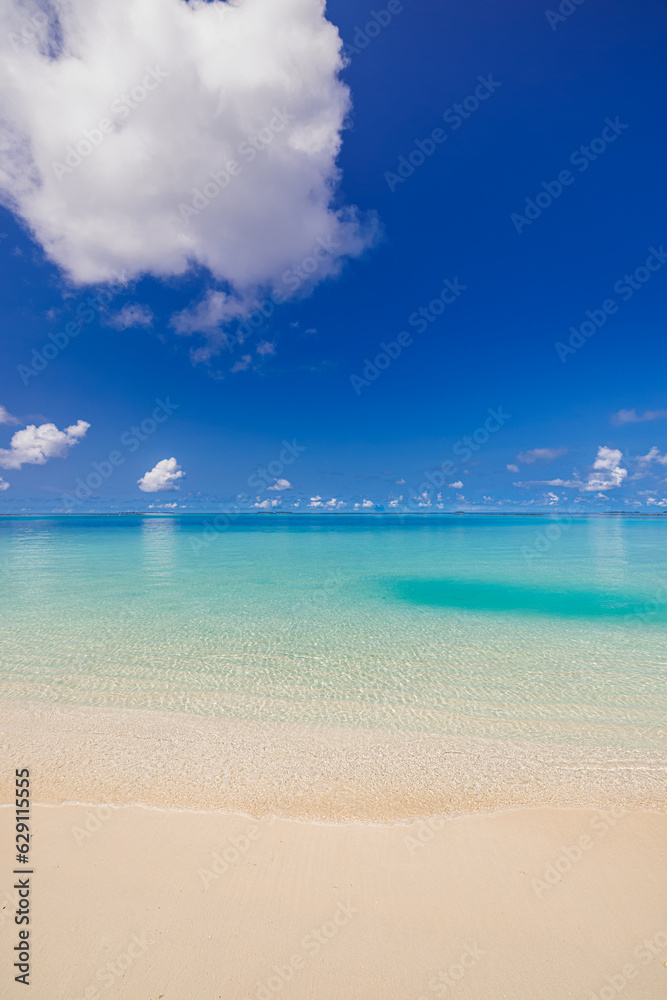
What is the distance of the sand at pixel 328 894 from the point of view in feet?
10.5

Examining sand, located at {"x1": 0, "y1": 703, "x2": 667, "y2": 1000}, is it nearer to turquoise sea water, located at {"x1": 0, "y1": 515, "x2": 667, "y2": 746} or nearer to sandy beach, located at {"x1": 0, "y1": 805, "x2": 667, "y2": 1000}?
sandy beach, located at {"x1": 0, "y1": 805, "x2": 667, "y2": 1000}

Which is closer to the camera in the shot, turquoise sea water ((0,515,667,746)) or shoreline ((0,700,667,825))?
shoreline ((0,700,667,825))

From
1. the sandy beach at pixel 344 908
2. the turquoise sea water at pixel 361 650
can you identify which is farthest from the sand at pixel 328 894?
the turquoise sea water at pixel 361 650

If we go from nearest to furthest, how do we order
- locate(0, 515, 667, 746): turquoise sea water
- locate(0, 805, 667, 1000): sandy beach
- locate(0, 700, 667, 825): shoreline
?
locate(0, 805, 667, 1000): sandy beach → locate(0, 700, 667, 825): shoreline → locate(0, 515, 667, 746): turquoise sea water

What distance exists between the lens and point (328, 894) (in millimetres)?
3857

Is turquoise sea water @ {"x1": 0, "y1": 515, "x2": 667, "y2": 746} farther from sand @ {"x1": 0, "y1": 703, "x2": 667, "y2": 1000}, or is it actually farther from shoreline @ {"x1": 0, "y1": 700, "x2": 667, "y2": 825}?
sand @ {"x1": 0, "y1": 703, "x2": 667, "y2": 1000}

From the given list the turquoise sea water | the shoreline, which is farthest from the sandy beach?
the turquoise sea water

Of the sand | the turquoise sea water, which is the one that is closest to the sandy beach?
the sand

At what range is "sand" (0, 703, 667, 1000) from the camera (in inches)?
126

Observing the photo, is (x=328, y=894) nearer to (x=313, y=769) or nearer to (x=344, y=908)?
(x=344, y=908)

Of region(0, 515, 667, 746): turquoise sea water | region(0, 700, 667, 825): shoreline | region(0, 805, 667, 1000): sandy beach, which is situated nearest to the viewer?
region(0, 805, 667, 1000): sandy beach

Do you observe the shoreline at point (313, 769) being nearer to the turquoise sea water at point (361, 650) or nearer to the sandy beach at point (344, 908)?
the sandy beach at point (344, 908)

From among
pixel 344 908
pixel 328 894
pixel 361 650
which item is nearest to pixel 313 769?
pixel 328 894

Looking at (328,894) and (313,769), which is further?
(313,769)
